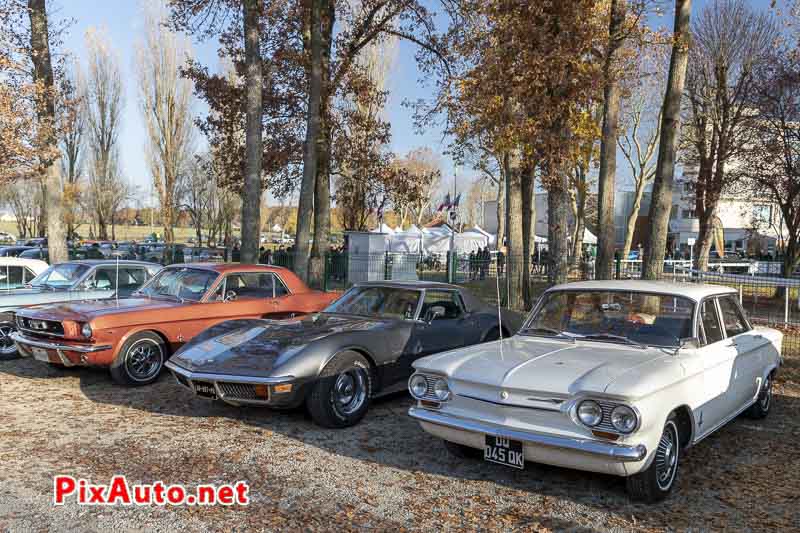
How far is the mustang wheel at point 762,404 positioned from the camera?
21.3 ft

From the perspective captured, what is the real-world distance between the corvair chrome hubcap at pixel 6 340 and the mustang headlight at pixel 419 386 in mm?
7148

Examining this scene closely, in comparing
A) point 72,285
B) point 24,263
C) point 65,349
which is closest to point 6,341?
point 72,285

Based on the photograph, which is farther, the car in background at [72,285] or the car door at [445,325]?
the car in background at [72,285]

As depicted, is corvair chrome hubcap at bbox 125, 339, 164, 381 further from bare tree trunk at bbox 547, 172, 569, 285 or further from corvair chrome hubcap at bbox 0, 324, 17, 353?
bare tree trunk at bbox 547, 172, 569, 285

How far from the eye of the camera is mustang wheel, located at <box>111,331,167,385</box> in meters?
7.60

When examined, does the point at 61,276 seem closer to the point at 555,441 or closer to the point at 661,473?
the point at 555,441

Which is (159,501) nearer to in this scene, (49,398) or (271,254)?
(49,398)

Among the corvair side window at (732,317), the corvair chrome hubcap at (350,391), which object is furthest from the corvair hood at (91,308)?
the corvair side window at (732,317)

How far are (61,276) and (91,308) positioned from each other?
2.45m

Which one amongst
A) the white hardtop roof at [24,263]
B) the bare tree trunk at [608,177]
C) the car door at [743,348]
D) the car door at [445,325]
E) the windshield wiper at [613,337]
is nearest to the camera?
the windshield wiper at [613,337]

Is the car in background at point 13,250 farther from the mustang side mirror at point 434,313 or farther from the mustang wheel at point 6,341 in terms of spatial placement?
the mustang side mirror at point 434,313

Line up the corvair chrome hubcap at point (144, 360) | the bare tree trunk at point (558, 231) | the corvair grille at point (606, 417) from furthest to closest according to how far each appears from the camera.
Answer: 1. the bare tree trunk at point (558, 231)
2. the corvair chrome hubcap at point (144, 360)
3. the corvair grille at point (606, 417)

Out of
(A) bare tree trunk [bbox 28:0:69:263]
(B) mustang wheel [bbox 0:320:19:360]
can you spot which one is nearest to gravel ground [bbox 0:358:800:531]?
(B) mustang wheel [bbox 0:320:19:360]

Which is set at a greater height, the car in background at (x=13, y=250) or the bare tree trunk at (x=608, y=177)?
the bare tree trunk at (x=608, y=177)
